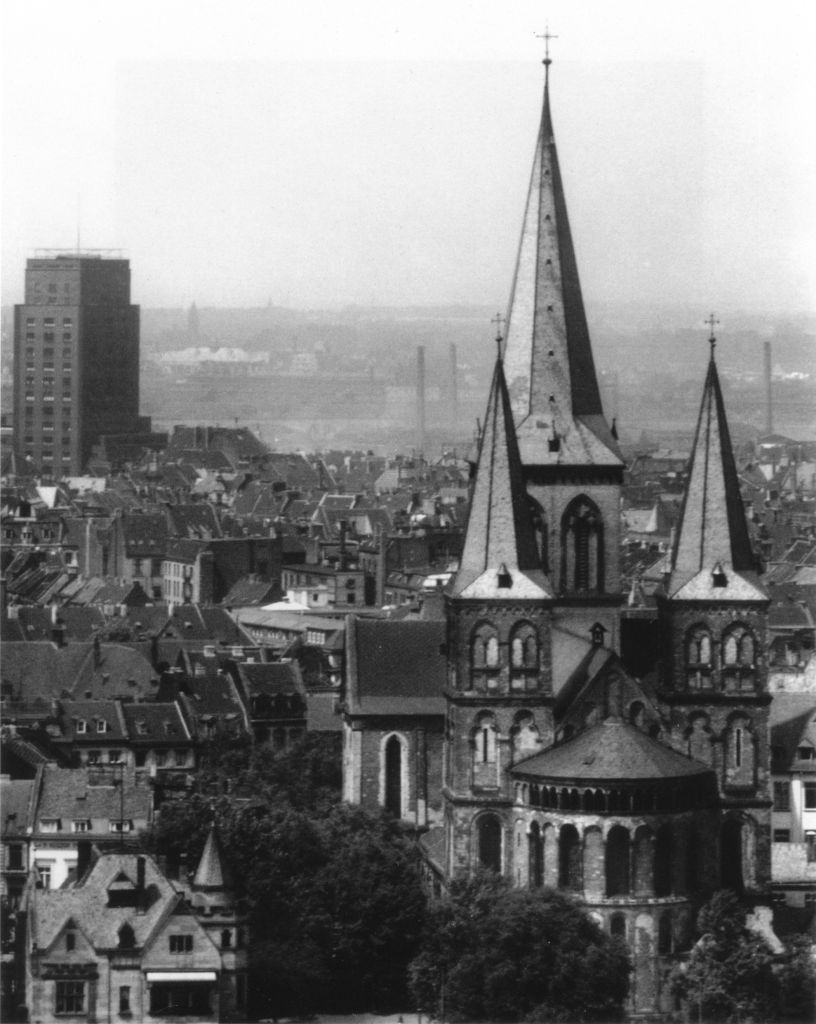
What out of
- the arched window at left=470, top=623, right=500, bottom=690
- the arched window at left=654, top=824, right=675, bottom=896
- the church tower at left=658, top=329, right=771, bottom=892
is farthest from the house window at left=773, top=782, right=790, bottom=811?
the arched window at left=654, top=824, right=675, bottom=896

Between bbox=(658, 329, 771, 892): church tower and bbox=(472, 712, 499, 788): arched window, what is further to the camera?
bbox=(658, 329, 771, 892): church tower

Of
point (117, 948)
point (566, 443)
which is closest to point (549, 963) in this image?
point (117, 948)

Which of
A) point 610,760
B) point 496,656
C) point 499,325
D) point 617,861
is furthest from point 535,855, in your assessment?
point 499,325

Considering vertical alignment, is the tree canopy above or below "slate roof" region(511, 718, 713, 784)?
below

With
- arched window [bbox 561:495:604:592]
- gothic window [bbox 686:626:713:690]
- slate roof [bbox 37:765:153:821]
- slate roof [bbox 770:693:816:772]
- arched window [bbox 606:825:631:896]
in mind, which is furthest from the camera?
slate roof [bbox 770:693:816:772]

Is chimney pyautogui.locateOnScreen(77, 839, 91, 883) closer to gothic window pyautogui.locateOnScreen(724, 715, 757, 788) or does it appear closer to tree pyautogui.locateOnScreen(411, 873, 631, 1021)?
tree pyautogui.locateOnScreen(411, 873, 631, 1021)

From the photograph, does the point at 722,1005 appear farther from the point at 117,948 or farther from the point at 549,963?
the point at 117,948

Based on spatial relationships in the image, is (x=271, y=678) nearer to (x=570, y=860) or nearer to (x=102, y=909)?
(x=570, y=860)

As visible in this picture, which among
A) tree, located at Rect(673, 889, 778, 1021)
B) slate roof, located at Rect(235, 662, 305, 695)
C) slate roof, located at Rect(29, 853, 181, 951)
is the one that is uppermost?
slate roof, located at Rect(235, 662, 305, 695)
